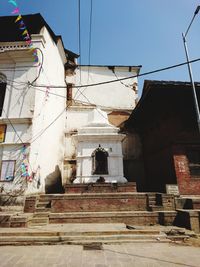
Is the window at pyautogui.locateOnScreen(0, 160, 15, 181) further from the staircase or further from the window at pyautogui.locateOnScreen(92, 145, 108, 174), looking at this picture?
the window at pyautogui.locateOnScreen(92, 145, 108, 174)

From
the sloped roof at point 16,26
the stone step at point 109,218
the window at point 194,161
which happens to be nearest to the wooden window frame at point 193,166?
the window at point 194,161

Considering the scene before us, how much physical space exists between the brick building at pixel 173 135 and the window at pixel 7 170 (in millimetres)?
8452

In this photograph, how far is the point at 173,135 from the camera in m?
10.5

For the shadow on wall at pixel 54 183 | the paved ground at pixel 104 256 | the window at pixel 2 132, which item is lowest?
the paved ground at pixel 104 256

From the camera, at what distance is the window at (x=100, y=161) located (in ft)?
36.1

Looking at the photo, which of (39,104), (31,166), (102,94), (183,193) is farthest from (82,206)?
(102,94)

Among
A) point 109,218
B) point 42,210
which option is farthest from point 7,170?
point 109,218

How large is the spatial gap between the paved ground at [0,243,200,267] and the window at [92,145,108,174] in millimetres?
5893

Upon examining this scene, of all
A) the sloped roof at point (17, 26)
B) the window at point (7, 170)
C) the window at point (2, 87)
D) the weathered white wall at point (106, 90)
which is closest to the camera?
the window at point (7, 170)

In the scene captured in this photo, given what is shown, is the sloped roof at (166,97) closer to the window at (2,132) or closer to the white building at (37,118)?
the white building at (37,118)

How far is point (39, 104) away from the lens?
10336 mm

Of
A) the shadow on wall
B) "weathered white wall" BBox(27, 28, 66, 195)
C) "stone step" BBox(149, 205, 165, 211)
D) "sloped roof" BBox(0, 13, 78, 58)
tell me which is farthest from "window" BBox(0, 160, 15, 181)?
"sloped roof" BBox(0, 13, 78, 58)

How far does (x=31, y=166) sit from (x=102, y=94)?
11708 millimetres

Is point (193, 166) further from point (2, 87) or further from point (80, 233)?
point (2, 87)
